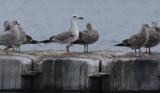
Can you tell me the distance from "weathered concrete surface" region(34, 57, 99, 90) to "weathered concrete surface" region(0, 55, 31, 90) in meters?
0.36

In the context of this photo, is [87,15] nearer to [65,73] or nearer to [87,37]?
[87,37]

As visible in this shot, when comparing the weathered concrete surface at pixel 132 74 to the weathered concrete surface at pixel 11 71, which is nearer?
the weathered concrete surface at pixel 11 71

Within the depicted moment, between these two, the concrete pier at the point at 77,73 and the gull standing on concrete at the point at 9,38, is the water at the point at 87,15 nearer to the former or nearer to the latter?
the gull standing on concrete at the point at 9,38

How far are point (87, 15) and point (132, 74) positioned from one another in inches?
992

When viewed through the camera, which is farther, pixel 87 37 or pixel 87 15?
pixel 87 15

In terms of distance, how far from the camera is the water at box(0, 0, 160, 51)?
30.6m

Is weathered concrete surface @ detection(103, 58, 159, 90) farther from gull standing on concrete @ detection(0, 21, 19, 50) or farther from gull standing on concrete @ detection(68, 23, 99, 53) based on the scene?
gull standing on concrete @ detection(68, 23, 99, 53)

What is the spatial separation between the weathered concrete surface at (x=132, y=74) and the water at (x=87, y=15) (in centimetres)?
664

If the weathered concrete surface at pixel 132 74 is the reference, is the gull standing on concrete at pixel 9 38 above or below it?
above

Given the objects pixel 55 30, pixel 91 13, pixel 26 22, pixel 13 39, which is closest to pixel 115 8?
pixel 91 13

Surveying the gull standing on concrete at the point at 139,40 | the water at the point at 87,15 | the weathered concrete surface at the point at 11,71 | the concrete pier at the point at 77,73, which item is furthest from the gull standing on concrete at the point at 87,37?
the water at the point at 87,15

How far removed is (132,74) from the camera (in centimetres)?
1509

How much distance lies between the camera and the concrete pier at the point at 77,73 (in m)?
14.8

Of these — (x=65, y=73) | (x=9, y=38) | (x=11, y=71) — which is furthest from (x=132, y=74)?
(x=9, y=38)
